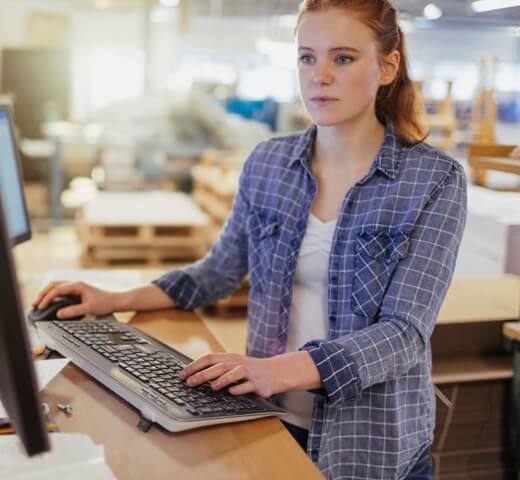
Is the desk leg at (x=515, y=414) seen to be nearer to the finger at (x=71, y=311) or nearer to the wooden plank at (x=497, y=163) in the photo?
the wooden plank at (x=497, y=163)

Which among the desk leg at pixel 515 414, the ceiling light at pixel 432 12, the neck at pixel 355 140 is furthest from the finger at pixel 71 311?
the ceiling light at pixel 432 12

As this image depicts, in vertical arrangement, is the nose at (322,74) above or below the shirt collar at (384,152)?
above

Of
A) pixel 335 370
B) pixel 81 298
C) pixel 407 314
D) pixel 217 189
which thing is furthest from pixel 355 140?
pixel 217 189

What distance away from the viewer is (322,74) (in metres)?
1.75

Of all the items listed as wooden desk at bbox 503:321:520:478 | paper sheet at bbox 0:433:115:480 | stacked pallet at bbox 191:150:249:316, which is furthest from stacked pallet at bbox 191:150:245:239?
paper sheet at bbox 0:433:115:480

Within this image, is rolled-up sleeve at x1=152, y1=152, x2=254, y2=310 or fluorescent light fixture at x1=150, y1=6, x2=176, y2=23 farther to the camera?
fluorescent light fixture at x1=150, y1=6, x2=176, y2=23

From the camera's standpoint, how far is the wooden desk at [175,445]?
122 centimetres

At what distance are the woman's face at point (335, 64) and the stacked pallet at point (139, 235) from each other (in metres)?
2.88

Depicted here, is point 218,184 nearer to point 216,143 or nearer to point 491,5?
point 216,143

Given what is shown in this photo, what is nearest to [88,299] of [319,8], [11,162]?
[11,162]

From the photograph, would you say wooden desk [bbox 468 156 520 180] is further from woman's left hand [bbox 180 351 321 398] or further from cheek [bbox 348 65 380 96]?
woman's left hand [bbox 180 351 321 398]

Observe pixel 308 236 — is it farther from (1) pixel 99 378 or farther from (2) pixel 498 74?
(2) pixel 498 74

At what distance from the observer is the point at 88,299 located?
2064 millimetres

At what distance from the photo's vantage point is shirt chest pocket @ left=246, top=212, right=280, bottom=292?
1.95 metres
